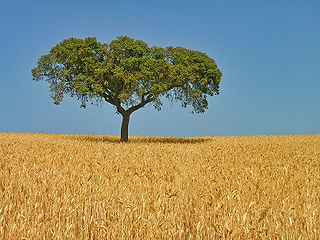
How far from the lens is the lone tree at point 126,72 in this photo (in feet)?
83.4

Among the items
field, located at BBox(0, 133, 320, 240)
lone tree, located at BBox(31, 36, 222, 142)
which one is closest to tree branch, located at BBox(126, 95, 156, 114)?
lone tree, located at BBox(31, 36, 222, 142)

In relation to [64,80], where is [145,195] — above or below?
below

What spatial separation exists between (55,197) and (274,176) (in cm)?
652

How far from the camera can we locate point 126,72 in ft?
84.6

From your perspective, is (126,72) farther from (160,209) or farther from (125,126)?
(160,209)

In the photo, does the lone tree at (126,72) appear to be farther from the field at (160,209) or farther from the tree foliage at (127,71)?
the field at (160,209)

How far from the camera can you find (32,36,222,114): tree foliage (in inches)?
1000

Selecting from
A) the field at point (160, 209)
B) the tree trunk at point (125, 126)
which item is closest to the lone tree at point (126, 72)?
the tree trunk at point (125, 126)

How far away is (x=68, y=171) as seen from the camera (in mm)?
8906

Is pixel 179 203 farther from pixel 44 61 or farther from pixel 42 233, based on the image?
pixel 44 61

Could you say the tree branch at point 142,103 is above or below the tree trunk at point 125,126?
above

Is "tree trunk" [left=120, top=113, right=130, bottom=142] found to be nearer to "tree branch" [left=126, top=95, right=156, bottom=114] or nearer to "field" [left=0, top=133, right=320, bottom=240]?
"tree branch" [left=126, top=95, right=156, bottom=114]

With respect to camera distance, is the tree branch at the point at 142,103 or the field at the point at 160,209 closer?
the field at the point at 160,209

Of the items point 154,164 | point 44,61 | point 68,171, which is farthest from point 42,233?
point 44,61
